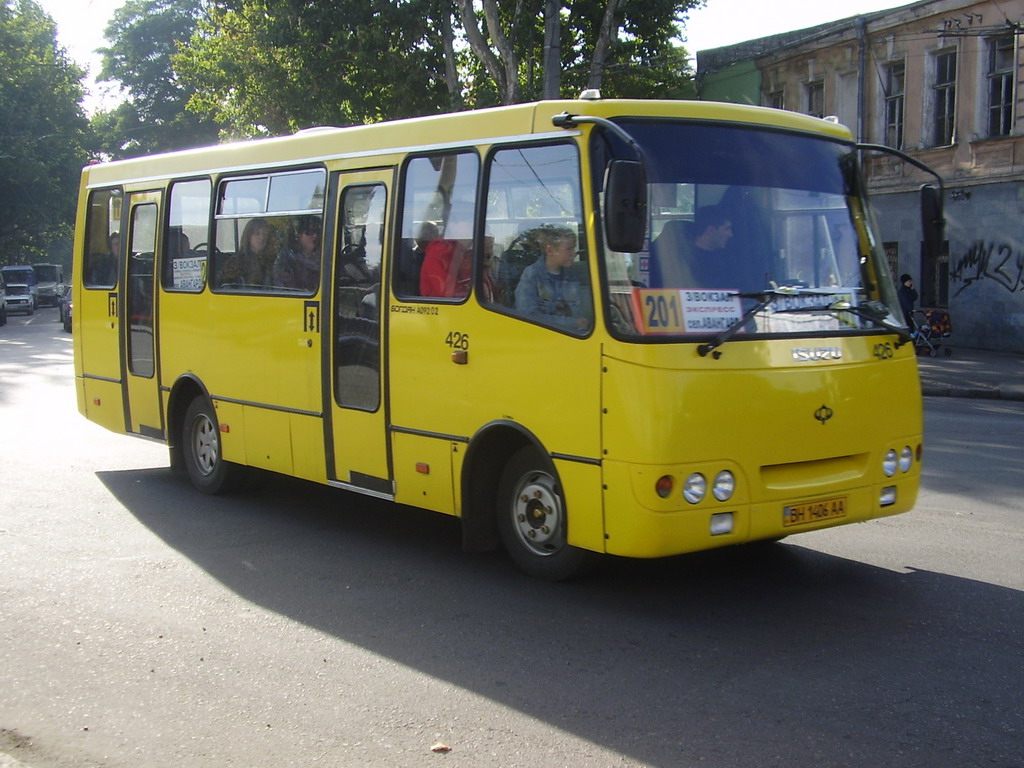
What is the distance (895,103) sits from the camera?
30141 millimetres

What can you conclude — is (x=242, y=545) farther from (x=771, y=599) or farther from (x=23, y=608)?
(x=771, y=599)

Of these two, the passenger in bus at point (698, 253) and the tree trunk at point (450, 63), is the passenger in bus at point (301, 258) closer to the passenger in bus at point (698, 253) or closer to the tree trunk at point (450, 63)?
the passenger in bus at point (698, 253)

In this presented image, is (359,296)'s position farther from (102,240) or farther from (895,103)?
(895,103)

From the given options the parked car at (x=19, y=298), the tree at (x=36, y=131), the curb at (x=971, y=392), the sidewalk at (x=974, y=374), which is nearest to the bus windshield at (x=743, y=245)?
the curb at (x=971, y=392)

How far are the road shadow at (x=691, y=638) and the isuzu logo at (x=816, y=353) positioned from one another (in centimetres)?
131

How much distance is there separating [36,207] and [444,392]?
59.9 m

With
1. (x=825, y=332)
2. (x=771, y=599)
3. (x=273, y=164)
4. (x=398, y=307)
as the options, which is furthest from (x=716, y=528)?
(x=273, y=164)

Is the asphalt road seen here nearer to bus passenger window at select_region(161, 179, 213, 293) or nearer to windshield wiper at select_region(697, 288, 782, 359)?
windshield wiper at select_region(697, 288, 782, 359)

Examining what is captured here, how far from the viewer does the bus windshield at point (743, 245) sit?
6246 millimetres

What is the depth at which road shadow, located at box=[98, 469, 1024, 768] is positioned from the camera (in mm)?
4766

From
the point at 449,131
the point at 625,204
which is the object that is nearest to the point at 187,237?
the point at 449,131

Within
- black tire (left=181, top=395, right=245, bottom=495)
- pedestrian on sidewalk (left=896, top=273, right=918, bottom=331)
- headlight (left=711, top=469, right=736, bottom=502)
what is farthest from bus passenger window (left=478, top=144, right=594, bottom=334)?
pedestrian on sidewalk (left=896, top=273, right=918, bottom=331)

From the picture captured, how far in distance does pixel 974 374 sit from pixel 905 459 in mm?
15918

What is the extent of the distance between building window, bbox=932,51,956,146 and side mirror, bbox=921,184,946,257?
2240 centimetres
